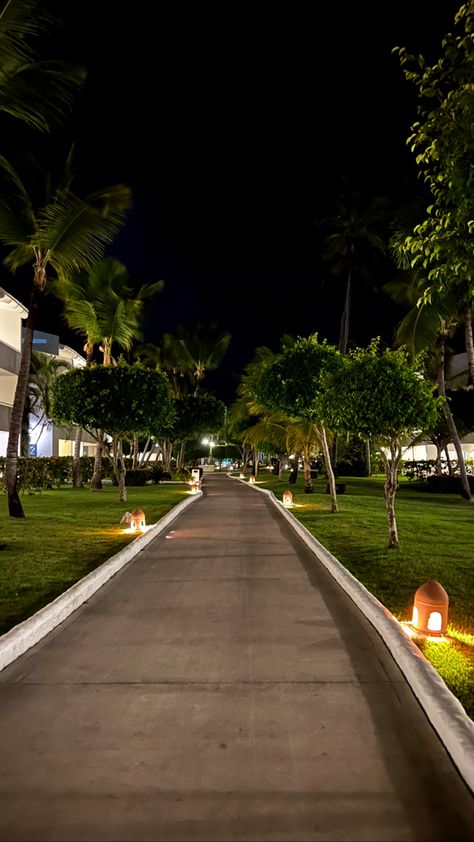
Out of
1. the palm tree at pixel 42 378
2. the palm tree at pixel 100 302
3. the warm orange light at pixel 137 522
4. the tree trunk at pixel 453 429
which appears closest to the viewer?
the warm orange light at pixel 137 522

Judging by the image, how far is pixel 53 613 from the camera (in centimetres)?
652

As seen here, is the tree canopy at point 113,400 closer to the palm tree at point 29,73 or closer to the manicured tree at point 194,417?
the palm tree at point 29,73

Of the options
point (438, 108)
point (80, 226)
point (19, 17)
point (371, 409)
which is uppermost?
point (19, 17)

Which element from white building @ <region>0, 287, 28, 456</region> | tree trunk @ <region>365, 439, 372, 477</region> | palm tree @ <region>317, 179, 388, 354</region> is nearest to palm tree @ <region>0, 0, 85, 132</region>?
white building @ <region>0, 287, 28, 456</region>

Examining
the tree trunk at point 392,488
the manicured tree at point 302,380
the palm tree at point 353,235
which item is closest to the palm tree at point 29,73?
the tree trunk at point 392,488

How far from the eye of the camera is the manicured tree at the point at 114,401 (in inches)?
933

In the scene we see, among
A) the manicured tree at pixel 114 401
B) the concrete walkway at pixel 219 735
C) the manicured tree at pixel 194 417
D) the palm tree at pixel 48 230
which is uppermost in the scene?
the palm tree at pixel 48 230

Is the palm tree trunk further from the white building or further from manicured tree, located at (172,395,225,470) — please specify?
manicured tree, located at (172,395,225,470)

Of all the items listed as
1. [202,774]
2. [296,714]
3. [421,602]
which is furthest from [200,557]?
[202,774]

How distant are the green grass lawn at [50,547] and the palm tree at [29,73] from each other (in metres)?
8.63

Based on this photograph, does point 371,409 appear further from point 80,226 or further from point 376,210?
point 376,210

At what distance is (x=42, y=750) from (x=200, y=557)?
23.4ft

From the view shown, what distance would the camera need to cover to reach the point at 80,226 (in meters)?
16.5

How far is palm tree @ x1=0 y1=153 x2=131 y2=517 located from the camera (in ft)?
52.7
